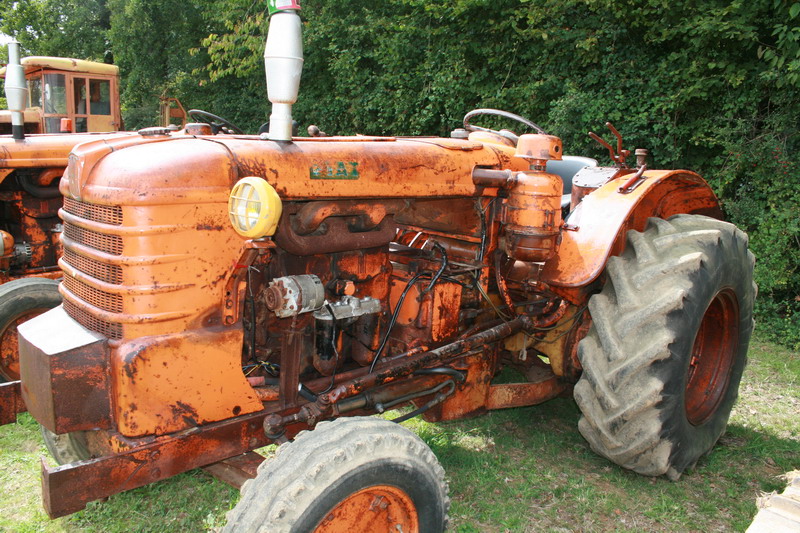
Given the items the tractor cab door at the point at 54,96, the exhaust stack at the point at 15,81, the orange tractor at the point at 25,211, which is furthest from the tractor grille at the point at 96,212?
the tractor cab door at the point at 54,96

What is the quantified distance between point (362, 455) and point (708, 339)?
8.09 feet

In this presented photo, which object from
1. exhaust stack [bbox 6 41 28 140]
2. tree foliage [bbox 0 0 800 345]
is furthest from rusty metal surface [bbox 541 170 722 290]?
tree foliage [bbox 0 0 800 345]

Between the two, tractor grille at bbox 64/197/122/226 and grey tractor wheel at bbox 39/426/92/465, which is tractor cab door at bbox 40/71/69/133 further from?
tractor grille at bbox 64/197/122/226

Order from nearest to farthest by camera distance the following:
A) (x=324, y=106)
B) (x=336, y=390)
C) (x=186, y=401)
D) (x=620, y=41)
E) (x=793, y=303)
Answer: (x=186, y=401), (x=336, y=390), (x=793, y=303), (x=620, y=41), (x=324, y=106)

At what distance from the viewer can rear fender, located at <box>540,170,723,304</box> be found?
312cm

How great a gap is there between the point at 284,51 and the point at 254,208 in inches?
20.8

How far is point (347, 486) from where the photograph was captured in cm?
208

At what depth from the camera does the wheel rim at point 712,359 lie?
3.58m

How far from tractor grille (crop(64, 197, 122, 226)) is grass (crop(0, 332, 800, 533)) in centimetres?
137

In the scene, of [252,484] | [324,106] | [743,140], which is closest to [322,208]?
[252,484]

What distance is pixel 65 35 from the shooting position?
19.5m

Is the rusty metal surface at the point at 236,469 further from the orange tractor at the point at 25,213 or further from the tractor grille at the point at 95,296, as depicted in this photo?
the orange tractor at the point at 25,213

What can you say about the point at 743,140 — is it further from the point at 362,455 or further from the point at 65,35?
the point at 65,35

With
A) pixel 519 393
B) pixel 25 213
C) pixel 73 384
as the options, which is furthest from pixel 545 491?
pixel 25 213
